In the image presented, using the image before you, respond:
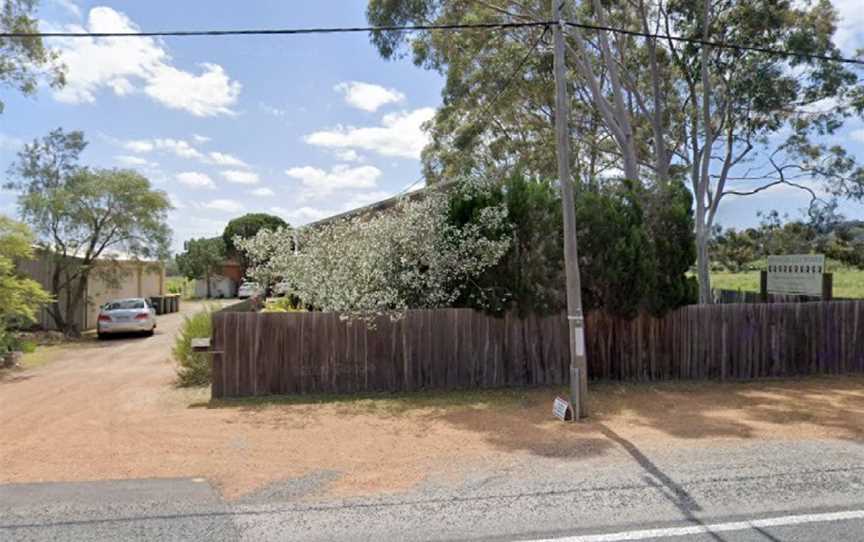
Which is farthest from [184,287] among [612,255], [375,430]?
[375,430]

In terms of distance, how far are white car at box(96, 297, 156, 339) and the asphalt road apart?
14.5m

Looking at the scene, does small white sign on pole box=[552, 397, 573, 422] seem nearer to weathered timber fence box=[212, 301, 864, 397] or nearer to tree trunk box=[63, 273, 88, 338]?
weathered timber fence box=[212, 301, 864, 397]

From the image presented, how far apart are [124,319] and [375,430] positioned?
14280 mm

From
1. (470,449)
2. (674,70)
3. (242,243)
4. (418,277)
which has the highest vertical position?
(674,70)

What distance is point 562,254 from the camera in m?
9.48

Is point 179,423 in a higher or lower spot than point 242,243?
lower

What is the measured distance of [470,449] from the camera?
619 cm

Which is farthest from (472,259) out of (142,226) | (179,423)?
(142,226)

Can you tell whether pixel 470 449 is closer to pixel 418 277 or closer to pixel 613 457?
pixel 613 457

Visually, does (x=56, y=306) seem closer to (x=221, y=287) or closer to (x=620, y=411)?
(x=620, y=411)

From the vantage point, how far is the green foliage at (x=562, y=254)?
368 inches

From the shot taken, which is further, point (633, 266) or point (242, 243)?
point (242, 243)

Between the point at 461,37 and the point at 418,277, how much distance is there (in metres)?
9.36

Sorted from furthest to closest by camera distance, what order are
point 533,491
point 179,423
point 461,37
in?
point 461,37
point 179,423
point 533,491
